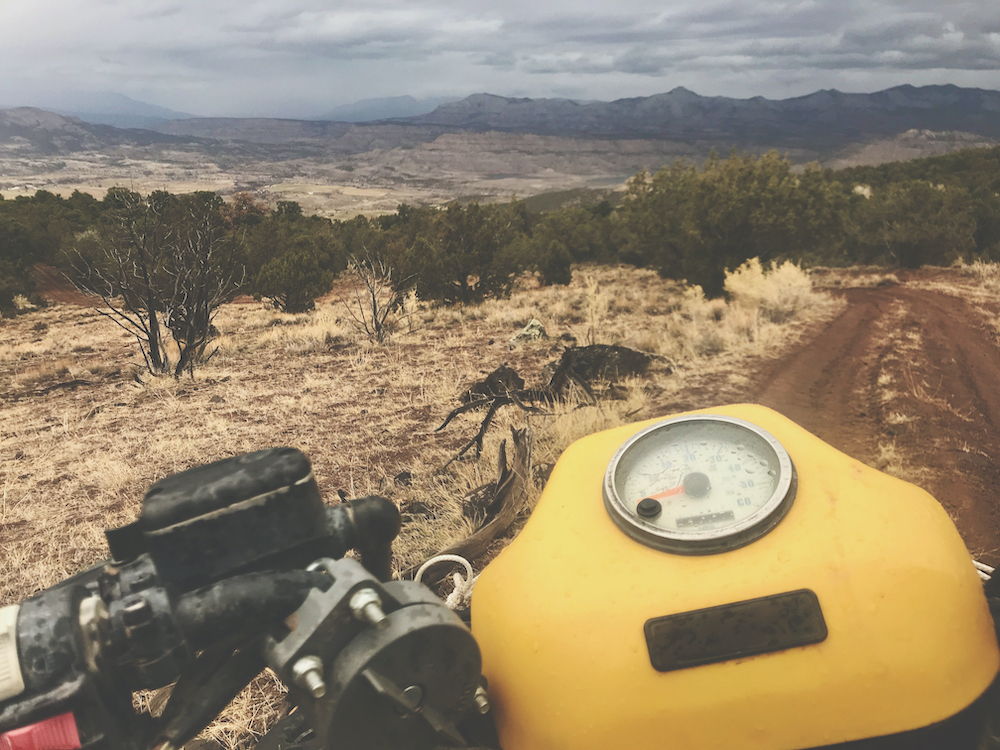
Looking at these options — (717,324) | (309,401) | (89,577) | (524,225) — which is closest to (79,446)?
(309,401)

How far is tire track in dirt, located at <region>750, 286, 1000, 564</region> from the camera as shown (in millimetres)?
4199

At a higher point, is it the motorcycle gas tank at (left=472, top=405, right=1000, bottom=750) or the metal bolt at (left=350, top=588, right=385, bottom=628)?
the metal bolt at (left=350, top=588, right=385, bottom=628)

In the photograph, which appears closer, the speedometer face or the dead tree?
the speedometer face

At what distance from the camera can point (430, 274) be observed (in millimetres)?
15781

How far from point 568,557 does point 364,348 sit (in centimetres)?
929

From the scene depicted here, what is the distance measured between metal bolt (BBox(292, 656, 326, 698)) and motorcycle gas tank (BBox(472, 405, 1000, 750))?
676mm

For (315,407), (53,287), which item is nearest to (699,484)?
(315,407)

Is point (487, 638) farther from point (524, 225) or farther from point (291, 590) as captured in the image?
point (524, 225)

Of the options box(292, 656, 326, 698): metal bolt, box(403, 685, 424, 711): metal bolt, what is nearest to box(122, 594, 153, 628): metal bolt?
box(292, 656, 326, 698): metal bolt

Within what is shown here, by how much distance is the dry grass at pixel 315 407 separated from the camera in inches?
184

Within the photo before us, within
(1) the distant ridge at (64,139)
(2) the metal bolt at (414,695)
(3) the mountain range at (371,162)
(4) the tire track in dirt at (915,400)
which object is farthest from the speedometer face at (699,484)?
(1) the distant ridge at (64,139)

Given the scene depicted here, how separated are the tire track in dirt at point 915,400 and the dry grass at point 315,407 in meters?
0.89

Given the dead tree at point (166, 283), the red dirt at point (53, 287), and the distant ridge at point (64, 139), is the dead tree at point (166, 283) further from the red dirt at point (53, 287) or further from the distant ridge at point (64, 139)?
the distant ridge at point (64, 139)

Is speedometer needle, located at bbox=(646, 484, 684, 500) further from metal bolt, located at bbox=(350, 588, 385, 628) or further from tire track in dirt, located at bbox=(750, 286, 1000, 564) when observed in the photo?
tire track in dirt, located at bbox=(750, 286, 1000, 564)
